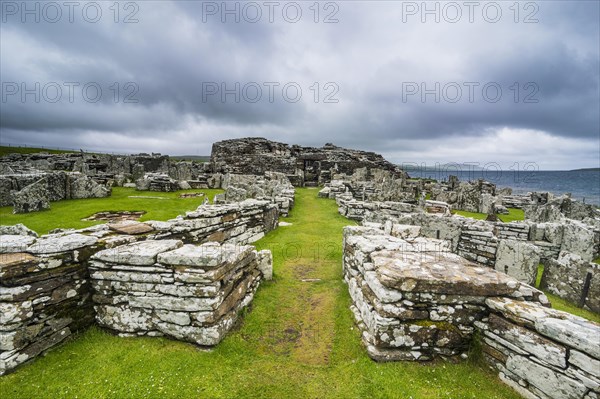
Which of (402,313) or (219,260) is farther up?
(219,260)

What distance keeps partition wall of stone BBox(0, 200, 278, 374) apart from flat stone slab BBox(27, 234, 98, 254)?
0.01m

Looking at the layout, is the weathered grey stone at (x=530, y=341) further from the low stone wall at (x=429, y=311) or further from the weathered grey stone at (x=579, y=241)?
the weathered grey stone at (x=579, y=241)

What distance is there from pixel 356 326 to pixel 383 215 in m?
9.75

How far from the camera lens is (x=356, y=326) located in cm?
557

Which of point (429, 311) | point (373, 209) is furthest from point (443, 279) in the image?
point (373, 209)

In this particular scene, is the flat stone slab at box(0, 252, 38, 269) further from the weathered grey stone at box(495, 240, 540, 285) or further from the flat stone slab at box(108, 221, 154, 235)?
the weathered grey stone at box(495, 240, 540, 285)

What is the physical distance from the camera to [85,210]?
1466cm

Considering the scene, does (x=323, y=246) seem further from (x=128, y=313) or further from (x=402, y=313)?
(x=128, y=313)

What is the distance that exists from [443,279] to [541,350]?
4.76ft

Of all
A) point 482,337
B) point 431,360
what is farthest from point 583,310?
point 431,360

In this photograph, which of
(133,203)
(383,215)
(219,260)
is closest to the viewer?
(219,260)

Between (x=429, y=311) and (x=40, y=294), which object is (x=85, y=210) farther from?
(x=429, y=311)

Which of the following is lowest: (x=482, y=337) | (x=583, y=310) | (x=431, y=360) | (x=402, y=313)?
(x=583, y=310)

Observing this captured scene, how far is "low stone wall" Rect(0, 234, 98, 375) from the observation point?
13.6 feet
